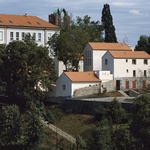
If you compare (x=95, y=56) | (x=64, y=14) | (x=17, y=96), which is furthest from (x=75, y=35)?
(x=64, y=14)

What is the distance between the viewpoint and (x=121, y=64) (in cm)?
7394

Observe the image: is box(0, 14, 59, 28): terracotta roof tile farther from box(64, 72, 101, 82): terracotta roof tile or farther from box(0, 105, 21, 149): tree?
box(0, 105, 21, 149): tree

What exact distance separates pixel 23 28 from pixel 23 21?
1.86 m

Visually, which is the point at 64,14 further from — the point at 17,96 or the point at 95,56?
the point at 17,96

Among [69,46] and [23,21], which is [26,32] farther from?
[69,46]

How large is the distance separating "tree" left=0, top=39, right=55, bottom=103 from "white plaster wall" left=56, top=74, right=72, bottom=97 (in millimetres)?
2104

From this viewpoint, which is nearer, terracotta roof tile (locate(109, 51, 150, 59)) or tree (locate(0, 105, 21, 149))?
tree (locate(0, 105, 21, 149))

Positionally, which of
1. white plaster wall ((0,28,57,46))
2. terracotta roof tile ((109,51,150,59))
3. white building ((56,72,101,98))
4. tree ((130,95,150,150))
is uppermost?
white plaster wall ((0,28,57,46))

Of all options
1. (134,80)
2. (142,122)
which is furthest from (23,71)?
(142,122)

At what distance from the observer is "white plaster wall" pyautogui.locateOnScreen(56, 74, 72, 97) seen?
6931 centimetres

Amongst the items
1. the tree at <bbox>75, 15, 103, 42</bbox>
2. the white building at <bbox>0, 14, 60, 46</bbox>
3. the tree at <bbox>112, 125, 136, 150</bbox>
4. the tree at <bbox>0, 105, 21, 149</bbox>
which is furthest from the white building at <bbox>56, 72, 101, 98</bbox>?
the tree at <bbox>75, 15, 103, 42</bbox>

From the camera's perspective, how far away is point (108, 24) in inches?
3777

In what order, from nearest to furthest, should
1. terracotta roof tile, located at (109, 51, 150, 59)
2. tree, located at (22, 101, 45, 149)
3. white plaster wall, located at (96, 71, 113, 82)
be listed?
tree, located at (22, 101, 45, 149)
white plaster wall, located at (96, 71, 113, 82)
terracotta roof tile, located at (109, 51, 150, 59)

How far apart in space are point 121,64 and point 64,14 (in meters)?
30.5
